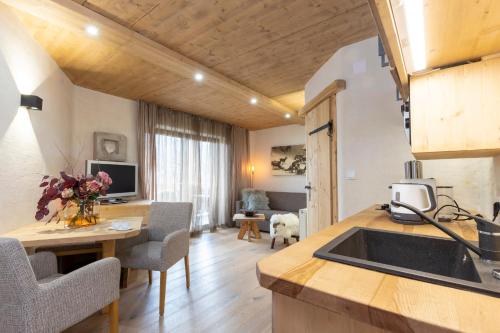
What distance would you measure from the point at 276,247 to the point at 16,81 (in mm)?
3619

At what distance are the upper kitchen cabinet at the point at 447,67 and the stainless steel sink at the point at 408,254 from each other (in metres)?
0.41

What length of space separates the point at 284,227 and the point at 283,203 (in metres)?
1.65

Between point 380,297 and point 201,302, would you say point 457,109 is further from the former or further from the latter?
point 201,302

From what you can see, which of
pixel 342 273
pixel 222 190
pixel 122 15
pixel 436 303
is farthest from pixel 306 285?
pixel 222 190

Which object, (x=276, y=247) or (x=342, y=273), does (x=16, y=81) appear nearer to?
(x=342, y=273)

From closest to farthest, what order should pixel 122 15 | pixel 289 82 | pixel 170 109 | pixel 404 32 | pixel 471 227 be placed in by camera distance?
1. pixel 404 32
2. pixel 471 227
3. pixel 122 15
4. pixel 289 82
5. pixel 170 109

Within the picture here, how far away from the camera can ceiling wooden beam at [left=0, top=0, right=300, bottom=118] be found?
5.98 ft

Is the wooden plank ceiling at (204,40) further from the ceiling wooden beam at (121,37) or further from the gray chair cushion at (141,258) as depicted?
the gray chair cushion at (141,258)

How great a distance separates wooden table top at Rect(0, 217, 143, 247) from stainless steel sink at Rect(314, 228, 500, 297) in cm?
155

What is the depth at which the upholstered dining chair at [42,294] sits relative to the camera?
991 mm

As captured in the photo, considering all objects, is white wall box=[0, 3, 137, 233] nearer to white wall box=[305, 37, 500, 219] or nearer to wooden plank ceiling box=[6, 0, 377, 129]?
wooden plank ceiling box=[6, 0, 377, 129]

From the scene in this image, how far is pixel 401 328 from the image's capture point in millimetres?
407

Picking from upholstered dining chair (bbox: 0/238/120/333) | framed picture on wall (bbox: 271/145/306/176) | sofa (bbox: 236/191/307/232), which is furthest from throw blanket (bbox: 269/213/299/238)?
upholstered dining chair (bbox: 0/238/120/333)

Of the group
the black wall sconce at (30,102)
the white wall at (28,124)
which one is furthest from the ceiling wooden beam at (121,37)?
the black wall sconce at (30,102)
